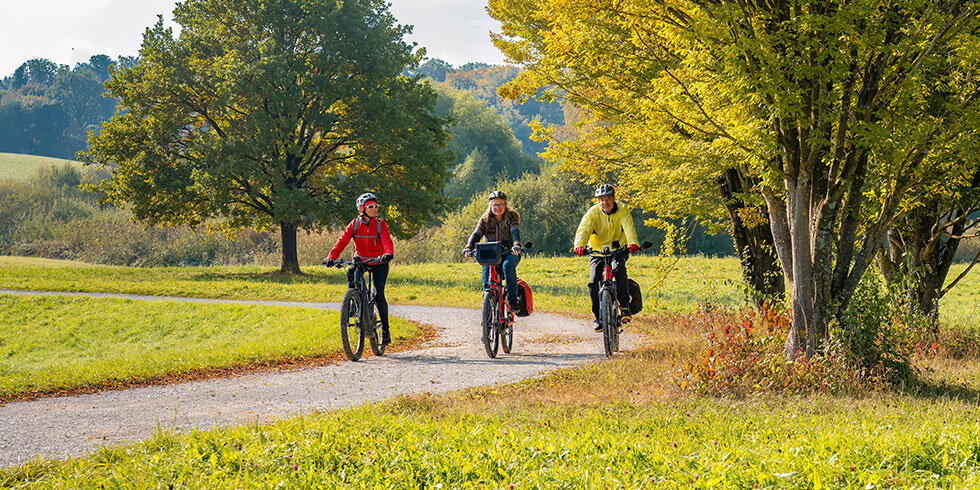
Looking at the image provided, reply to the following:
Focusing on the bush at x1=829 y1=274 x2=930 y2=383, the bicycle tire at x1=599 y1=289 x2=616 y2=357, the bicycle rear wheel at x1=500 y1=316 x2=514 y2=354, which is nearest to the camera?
the bush at x1=829 y1=274 x2=930 y2=383

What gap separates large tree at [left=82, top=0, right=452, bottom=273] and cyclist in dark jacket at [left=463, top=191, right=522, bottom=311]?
14.5 meters

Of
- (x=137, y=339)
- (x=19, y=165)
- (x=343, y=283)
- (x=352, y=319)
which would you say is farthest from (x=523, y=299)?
(x=19, y=165)

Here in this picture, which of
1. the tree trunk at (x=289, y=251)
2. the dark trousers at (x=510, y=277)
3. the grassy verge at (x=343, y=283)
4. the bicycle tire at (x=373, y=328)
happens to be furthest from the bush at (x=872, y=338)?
the tree trunk at (x=289, y=251)

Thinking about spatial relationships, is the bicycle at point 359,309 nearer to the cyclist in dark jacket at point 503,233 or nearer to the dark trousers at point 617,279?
the cyclist in dark jacket at point 503,233

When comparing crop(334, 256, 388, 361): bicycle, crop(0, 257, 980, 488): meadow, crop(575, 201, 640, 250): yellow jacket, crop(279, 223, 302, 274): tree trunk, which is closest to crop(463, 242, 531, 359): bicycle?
crop(575, 201, 640, 250): yellow jacket

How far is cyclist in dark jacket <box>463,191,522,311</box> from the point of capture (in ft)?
29.1

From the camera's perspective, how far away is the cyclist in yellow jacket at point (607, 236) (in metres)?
8.47

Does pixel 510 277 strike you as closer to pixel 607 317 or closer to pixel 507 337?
pixel 507 337

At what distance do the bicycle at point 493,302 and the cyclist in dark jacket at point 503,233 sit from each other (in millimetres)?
75

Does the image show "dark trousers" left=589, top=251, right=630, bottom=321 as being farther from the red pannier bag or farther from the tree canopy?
the tree canopy

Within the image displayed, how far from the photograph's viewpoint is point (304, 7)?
2383 cm

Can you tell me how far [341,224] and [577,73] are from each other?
629 inches

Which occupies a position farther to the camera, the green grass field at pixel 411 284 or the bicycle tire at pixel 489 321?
the green grass field at pixel 411 284

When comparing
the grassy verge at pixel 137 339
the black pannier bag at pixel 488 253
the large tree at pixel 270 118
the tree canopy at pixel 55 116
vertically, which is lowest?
the grassy verge at pixel 137 339
